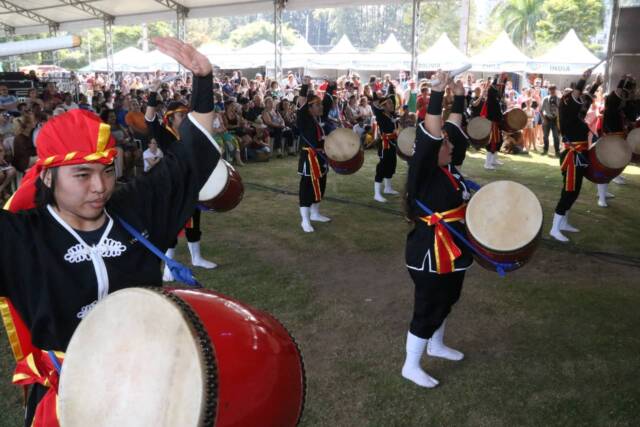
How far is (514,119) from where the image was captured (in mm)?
8711

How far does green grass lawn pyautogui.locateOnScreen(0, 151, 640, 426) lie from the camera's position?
2684 mm

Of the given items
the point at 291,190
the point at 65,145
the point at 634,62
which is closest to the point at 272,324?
the point at 65,145

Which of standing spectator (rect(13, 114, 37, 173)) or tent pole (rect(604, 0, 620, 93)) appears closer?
standing spectator (rect(13, 114, 37, 173))

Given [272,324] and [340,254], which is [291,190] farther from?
[272,324]

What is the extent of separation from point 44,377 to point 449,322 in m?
2.74

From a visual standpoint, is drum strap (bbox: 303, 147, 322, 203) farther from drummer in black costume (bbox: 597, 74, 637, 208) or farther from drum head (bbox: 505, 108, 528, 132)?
drum head (bbox: 505, 108, 528, 132)

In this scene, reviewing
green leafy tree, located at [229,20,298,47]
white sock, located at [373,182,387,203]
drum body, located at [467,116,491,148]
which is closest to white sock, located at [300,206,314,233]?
white sock, located at [373,182,387,203]

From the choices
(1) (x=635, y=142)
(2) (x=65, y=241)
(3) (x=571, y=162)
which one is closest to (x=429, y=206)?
(2) (x=65, y=241)

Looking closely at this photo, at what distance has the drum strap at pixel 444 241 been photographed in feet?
8.83

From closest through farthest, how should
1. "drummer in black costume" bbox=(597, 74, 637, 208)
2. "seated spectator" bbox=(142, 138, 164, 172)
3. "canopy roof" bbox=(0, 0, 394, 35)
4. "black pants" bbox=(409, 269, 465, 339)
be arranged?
"black pants" bbox=(409, 269, 465, 339) < "drummer in black costume" bbox=(597, 74, 637, 208) < "seated spectator" bbox=(142, 138, 164, 172) < "canopy roof" bbox=(0, 0, 394, 35)

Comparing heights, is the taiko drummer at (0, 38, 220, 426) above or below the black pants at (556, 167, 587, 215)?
above

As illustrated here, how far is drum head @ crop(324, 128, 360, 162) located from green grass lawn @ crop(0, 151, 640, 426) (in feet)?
2.69

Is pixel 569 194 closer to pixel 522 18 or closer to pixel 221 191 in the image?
pixel 221 191

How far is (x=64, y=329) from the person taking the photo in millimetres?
1388
